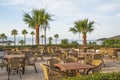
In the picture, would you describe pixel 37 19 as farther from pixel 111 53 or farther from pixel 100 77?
pixel 100 77

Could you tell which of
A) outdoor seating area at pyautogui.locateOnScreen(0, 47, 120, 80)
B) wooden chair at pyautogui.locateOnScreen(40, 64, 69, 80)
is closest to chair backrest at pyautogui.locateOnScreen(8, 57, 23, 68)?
outdoor seating area at pyautogui.locateOnScreen(0, 47, 120, 80)

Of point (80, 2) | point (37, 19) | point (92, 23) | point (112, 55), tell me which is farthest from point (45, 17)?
point (112, 55)

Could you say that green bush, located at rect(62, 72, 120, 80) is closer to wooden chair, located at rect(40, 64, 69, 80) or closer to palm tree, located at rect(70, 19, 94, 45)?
wooden chair, located at rect(40, 64, 69, 80)

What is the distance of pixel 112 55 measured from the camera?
1532cm

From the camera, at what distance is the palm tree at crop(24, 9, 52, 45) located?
23578 millimetres

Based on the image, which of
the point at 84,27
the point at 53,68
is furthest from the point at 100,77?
the point at 84,27

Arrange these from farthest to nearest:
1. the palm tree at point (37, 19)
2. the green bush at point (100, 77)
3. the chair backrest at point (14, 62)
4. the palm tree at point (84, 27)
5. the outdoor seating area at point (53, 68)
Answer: the palm tree at point (84, 27)
the palm tree at point (37, 19)
the chair backrest at point (14, 62)
the outdoor seating area at point (53, 68)
the green bush at point (100, 77)

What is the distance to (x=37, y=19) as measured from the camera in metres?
23.6

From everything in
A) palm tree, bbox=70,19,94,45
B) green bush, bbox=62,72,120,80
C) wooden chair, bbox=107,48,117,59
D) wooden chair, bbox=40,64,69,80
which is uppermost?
palm tree, bbox=70,19,94,45

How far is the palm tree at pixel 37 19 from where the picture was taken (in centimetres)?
2358

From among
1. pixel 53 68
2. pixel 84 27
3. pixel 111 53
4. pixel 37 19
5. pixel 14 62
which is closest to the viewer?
pixel 53 68

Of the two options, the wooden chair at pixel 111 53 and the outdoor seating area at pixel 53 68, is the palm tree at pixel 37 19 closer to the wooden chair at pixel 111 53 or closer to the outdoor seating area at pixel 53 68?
the wooden chair at pixel 111 53

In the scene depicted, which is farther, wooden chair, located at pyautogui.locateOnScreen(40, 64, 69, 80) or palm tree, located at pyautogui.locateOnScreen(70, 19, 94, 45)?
palm tree, located at pyautogui.locateOnScreen(70, 19, 94, 45)

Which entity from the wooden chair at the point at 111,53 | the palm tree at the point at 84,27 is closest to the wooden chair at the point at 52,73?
the wooden chair at the point at 111,53
